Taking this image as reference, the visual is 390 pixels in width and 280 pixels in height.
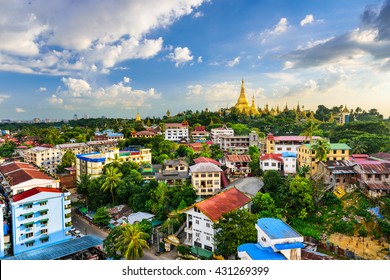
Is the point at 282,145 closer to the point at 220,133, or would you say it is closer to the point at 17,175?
the point at 220,133

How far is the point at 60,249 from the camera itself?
564 centimetres

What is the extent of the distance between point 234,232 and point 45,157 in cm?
1109

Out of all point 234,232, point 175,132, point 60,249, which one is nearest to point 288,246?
point 234,232

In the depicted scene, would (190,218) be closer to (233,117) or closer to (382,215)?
(382,215)

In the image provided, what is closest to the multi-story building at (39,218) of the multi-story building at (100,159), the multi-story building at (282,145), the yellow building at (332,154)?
the multi-story building at (100,159)

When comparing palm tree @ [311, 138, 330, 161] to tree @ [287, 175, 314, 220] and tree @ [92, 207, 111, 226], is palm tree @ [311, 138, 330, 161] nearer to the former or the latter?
tree @ [287, 175, 314, 220]

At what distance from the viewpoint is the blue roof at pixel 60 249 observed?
520cm

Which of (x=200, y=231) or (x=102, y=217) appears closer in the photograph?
(x=200, y=231)

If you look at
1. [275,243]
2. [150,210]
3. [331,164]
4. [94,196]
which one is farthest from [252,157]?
[275,243]

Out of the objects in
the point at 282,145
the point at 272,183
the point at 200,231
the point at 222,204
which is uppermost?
the point at 282,145

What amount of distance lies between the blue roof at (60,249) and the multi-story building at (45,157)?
7812mm

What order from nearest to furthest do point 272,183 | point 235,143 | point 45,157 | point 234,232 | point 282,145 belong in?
Answer: point 234,232 → point 272,183 → point 282,145 → point 45,157 → point 235,143

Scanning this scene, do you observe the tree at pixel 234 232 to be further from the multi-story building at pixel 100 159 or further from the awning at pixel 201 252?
the multi-story building at pixel 100 159

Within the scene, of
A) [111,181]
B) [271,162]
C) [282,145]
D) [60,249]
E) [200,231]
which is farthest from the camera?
[282,145]
